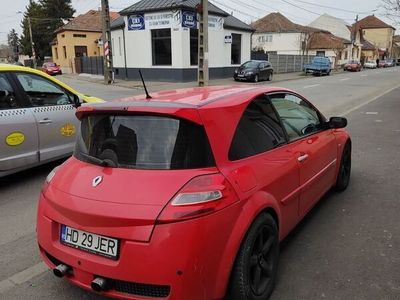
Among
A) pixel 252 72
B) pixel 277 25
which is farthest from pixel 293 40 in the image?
pixel 252 72

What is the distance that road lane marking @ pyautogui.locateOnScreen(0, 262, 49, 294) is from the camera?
339 centimetres

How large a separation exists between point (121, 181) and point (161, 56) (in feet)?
95.5

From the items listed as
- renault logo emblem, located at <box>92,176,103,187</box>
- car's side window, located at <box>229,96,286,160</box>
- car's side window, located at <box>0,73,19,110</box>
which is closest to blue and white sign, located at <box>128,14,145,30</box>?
car's side window, located at <box>0,73,19,110</box>

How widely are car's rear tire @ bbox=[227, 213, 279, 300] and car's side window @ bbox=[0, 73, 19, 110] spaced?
4126 millimetres

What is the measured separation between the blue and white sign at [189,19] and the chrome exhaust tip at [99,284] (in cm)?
2789

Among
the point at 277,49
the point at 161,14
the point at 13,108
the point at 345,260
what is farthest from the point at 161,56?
the point at 277,49

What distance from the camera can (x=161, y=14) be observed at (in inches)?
1172

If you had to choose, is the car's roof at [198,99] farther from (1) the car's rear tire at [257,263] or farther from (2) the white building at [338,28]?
(2) the white building at [338,28]

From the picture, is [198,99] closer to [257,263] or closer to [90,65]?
[257,263]

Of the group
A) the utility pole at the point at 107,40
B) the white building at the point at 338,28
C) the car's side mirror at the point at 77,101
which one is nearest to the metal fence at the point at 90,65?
the utility pole at the point at 107,40

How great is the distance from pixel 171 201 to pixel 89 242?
0.61 metres

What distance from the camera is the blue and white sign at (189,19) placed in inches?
1145

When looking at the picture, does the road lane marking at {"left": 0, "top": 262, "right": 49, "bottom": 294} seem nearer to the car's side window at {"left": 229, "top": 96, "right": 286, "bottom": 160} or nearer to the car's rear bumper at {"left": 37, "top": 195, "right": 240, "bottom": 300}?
the car's rear bumper at {"left": 37, "top": 195, "right": 240, "bottom": 300}

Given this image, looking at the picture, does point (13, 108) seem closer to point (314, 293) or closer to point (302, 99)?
point (302, 99)
